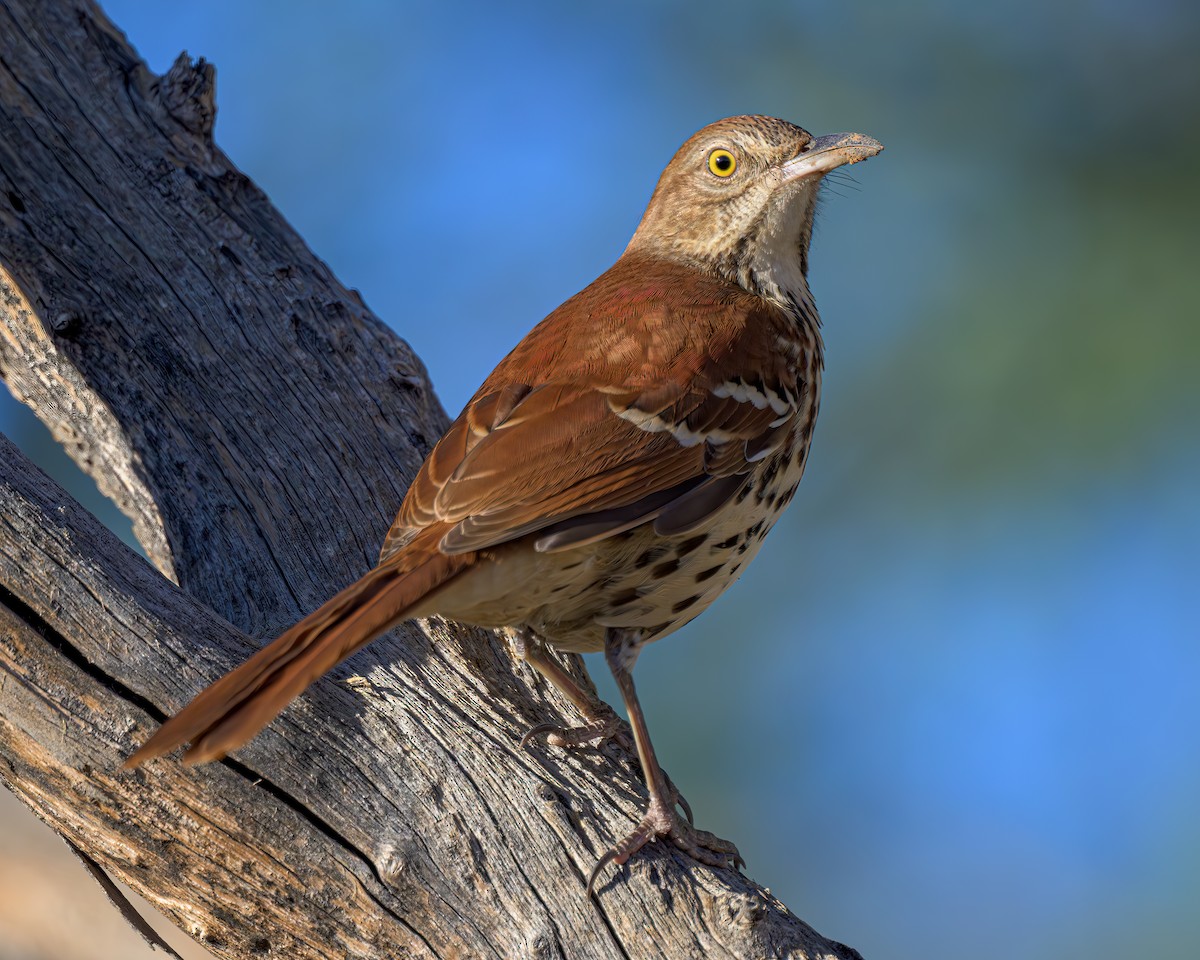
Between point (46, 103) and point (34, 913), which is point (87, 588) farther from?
point (34, 913)

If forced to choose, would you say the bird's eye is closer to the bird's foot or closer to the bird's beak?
the bird's beak

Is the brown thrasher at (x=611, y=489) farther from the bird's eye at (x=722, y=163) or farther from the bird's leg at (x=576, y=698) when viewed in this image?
the bird's eye at (x=722, y=163)

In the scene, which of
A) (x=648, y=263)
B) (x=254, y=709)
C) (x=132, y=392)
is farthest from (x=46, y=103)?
(x=254, y=709)

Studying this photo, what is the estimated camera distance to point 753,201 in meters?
3.74

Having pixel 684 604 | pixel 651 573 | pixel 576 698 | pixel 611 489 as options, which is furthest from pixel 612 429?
pixel 576 698

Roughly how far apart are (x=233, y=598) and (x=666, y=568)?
3.78ft

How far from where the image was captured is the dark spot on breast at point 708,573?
10.2 ft

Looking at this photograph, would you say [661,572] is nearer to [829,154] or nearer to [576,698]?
[576,698]

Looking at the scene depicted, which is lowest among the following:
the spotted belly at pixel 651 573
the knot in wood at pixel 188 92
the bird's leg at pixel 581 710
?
the bird's leg at pixel 581 710

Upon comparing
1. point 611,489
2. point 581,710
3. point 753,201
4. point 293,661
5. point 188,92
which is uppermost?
point 753,201

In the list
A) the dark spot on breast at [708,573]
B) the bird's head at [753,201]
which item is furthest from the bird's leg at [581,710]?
the bird's head at [753,201]

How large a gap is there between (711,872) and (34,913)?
3.04 metres

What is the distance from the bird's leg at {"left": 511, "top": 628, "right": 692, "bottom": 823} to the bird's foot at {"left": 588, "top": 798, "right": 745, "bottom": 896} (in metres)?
0.20

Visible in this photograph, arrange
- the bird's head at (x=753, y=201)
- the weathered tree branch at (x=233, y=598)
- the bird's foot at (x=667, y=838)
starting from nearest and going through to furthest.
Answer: the weathered tree branch at (x=233, y=598) → the bird's foot at (x=667, y=838) → the bird's head at (x=753, y=201)
